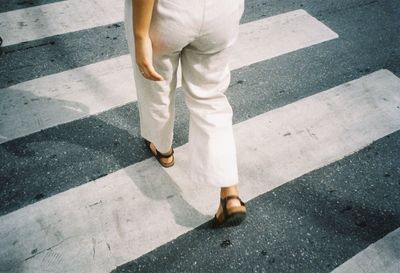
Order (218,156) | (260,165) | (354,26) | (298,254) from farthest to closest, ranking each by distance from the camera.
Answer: (354,26)
(260,165)
(298,254)
(218,156)

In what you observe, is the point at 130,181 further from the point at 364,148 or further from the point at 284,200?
the point at 364,148

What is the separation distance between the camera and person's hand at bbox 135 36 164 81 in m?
1.51

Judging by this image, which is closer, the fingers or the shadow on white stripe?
the fingers

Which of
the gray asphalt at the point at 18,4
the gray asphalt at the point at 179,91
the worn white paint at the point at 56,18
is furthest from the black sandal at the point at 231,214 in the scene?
the gray asphalt at the point at 18,4

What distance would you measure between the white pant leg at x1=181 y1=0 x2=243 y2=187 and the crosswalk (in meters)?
0.43

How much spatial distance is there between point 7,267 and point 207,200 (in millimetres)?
1209

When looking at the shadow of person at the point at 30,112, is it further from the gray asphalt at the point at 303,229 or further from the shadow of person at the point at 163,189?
the gray asphalt at the point at 303,229

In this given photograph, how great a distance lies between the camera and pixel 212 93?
1.79 metres

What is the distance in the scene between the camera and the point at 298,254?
6.77 feet

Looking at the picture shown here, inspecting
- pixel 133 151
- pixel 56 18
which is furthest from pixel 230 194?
pixel 56 18

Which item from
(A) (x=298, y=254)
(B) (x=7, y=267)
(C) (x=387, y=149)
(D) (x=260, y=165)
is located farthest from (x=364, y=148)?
(B) (x=7, y=267)

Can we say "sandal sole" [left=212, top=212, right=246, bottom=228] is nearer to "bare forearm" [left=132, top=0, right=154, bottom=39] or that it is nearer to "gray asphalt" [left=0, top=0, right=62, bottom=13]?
"bare forearm" [left=132, top=0, right=154, bottom=39]

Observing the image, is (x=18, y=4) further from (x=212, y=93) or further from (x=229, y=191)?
(x=229, y=191)

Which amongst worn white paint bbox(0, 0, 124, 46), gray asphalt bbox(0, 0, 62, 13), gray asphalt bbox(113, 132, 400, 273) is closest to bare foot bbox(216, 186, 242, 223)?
gray asphalt bbox(113, 132, 400, 273)
